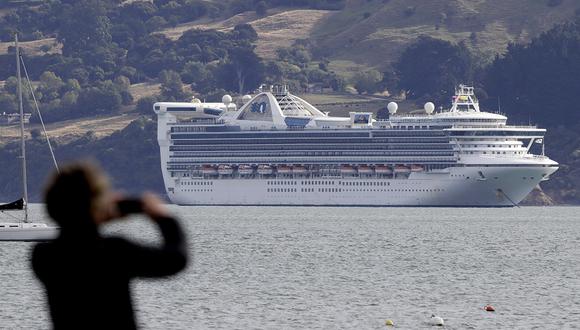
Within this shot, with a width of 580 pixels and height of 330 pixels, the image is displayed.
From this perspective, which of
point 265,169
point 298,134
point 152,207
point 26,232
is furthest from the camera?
point 298,134

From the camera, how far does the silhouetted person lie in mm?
10750

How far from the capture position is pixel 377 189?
554 feet

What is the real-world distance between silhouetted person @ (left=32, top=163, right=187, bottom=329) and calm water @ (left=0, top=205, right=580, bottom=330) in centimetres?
2855

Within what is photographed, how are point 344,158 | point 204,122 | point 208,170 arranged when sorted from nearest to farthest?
1. point 344,158
2. point 208,170
3. point 204,122

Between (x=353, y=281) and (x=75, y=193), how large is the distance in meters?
46.4

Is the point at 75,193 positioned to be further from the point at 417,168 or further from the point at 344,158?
the point at 344,158

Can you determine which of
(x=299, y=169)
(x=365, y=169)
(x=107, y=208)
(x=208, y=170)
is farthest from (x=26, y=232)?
(x=208, y=170)

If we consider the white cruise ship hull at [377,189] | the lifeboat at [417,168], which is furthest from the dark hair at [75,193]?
the lifeboat at [417,168]

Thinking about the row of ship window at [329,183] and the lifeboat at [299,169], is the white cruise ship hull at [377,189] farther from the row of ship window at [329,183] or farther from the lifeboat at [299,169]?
the lifeboat at [299,169]

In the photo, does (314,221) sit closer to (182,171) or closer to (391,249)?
(391,249)

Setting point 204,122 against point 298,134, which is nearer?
point 298,134

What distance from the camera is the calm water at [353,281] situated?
4238 cm

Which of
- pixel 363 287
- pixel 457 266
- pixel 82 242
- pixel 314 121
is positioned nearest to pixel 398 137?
pixel 314 121

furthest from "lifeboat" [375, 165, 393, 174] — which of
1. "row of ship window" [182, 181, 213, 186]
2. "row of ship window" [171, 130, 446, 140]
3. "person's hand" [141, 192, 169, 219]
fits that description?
"person's hand" [141, 192, 169, 219]
